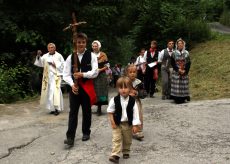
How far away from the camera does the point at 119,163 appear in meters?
6.98

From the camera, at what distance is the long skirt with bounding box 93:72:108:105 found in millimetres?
10375

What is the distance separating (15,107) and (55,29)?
510cm

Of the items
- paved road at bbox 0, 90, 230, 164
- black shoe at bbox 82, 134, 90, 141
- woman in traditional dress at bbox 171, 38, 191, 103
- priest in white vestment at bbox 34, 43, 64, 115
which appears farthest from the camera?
woman in traditional dress at bbox 171, 38, 191, 103

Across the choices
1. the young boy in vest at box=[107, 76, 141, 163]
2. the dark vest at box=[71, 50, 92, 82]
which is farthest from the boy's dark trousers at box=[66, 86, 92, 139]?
the young boy in vest at box=[107, 76, 141, 163]

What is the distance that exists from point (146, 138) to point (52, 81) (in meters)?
3.58

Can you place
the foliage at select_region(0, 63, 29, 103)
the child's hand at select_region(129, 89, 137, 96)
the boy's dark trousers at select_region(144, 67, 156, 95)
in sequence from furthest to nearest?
the foliage at select_region(0, 63, 29, 103), the boy's dark trousers at select_region(144, 67, 156, 95), the child's hand at select_region(129, 89, 137, 96)

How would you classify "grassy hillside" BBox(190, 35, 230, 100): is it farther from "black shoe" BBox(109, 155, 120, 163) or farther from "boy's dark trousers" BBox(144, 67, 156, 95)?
"black shoe" BBox(109, 155, 120, 163)

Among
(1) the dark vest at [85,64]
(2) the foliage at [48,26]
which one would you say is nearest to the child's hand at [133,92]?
(1) the dark vest at [85,64]

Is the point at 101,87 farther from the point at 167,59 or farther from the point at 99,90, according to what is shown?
the point at 167,59

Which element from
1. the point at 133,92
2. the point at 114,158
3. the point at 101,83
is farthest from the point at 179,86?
the point at 114,158

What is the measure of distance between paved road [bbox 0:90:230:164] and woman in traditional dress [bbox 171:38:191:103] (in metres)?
0.72

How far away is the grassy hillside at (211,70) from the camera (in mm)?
14819

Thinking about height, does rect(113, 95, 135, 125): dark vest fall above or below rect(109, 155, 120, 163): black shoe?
above

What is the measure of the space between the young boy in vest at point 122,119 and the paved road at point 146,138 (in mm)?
284
